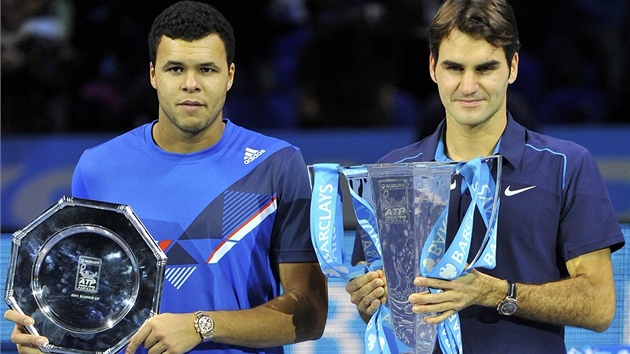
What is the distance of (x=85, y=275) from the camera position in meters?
2.99

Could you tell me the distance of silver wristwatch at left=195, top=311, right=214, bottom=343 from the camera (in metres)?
2.98

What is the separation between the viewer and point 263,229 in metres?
3.23

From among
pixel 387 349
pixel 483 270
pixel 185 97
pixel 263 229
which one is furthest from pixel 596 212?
Answer: pixel 185 97

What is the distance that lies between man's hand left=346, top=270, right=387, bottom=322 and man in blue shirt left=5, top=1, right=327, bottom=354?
0.98ft

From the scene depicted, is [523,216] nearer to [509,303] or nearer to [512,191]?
[512,191]

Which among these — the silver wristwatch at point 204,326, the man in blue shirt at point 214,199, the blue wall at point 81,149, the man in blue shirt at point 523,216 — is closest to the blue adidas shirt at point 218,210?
the man in blue shirt at point 214,199

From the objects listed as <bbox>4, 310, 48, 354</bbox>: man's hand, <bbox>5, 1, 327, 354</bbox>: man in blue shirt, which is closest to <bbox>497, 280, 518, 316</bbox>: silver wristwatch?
<bbox>5, 1, 327, 354</bbox>: man in blue shirt

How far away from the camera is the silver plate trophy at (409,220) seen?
9.13 feet

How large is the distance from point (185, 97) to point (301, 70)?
11.3 feet

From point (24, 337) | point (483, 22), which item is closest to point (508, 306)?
point (483, 22)

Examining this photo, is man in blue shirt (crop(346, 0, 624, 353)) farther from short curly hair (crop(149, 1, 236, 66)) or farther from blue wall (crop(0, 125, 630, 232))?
blue wall (crop(0, 125, 630, 232))

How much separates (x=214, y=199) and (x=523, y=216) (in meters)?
0.89

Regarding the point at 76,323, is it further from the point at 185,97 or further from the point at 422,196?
the point at 422,196

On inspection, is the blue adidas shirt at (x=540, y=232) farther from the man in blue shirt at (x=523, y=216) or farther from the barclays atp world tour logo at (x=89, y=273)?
the barclays atp world tour logo at (x=89, y=273)
